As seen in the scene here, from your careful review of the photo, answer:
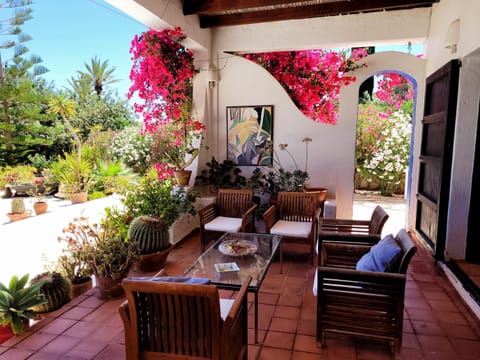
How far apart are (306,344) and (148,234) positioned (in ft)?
6.30

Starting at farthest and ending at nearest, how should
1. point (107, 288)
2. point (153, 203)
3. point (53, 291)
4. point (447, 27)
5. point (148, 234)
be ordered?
point (153, 203), point (447, 27), point (148, 234), point (107, 288), point (53, 291)

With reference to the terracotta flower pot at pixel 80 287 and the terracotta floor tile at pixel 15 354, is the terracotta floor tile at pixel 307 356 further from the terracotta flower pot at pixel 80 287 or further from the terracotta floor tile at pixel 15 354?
the terracotta flower pot at pixel 80 287

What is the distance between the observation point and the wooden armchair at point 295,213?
3.79 metres

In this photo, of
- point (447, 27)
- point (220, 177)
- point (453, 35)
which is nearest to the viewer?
point (453, 35)

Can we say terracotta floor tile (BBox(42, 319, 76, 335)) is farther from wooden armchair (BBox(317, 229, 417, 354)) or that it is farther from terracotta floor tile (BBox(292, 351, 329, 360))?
wooden armchair (BBox(317, 229, 417, 354))

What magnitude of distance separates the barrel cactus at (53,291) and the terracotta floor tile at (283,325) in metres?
1.77

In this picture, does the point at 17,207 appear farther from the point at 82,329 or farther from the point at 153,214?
the point at 82,329

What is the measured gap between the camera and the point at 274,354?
7.11 feet

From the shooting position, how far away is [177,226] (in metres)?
4.34

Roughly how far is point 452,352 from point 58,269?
3.31 m

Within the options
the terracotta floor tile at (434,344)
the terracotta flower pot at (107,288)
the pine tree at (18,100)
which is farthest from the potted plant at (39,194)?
the terracotta floor tile at (434,344)

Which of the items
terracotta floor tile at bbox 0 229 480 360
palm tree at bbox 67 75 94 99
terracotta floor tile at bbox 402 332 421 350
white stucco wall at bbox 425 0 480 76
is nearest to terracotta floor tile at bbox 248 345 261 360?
terracotta floor tile at bbox 0 229 480 360

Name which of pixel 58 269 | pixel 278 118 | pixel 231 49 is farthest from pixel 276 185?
pixel 58 269

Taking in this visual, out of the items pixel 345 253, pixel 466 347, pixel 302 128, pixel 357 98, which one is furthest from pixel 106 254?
pixel 357 98
